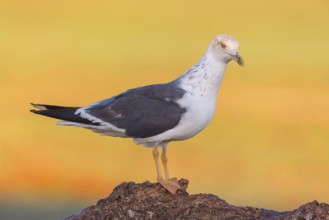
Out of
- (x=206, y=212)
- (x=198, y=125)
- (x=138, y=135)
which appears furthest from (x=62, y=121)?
(x=206, y=212)

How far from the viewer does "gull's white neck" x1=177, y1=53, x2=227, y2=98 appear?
10.3m

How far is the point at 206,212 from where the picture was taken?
8492 mm

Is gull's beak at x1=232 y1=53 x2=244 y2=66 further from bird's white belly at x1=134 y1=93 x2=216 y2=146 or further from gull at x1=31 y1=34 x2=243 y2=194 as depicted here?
bird's white belly at x1=134 y1=93 x2=216 y2=146

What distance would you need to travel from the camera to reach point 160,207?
870 centimetres

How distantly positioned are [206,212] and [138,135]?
6.67ft

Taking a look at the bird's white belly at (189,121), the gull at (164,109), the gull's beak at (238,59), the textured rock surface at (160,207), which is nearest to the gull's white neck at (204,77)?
the gull at (164,109)

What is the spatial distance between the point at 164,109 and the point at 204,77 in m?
0.73

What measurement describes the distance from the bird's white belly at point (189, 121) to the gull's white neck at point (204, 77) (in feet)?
0.45

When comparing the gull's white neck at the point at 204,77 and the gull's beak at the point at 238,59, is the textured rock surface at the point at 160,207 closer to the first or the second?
the gull's white neck at the point at 204,77

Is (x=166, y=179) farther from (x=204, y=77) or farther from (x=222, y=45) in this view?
(x=222, y=45)

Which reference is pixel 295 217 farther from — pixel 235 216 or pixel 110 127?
pixel 110 127

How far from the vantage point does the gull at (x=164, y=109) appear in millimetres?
10070

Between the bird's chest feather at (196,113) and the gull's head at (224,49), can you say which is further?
the gull's head at (224,49)

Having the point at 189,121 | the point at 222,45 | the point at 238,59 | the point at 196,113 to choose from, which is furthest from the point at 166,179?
the point at 222,45
